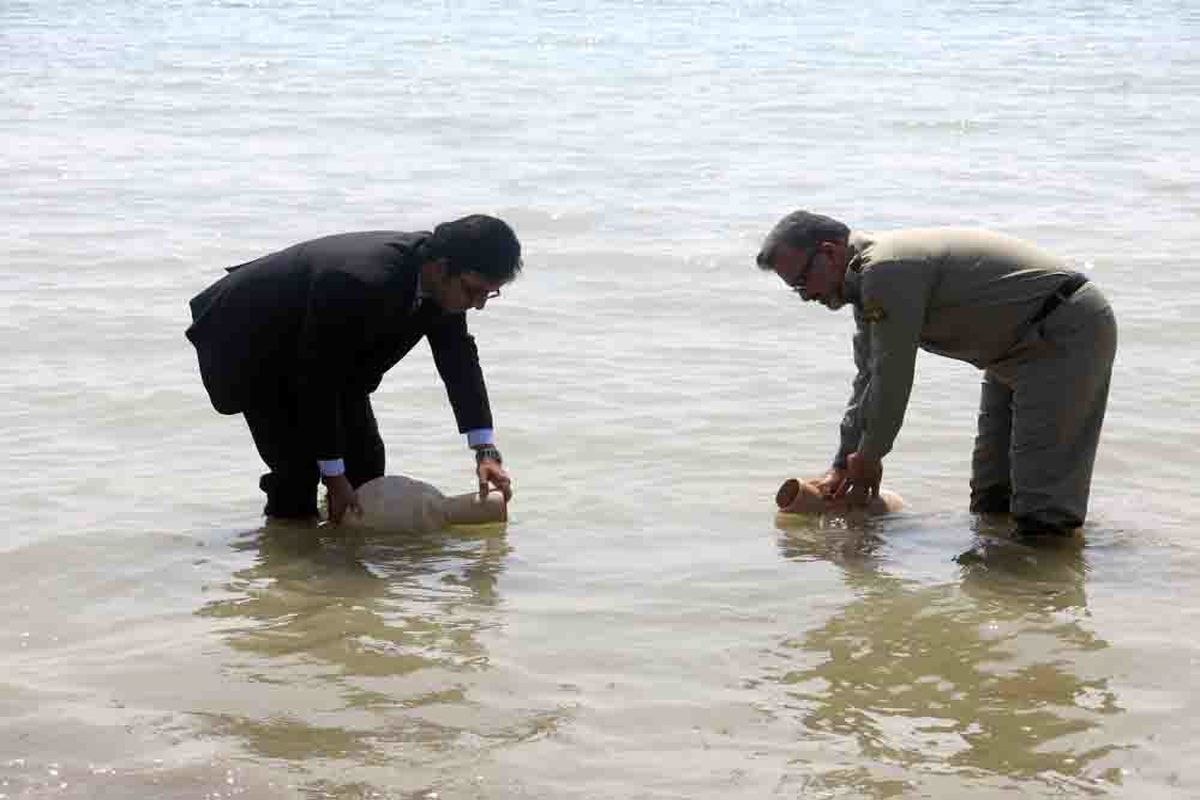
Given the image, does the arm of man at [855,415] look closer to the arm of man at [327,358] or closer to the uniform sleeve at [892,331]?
the uniform sleeve at [892,331]

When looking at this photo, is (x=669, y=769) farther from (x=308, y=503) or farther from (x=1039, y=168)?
(x=1039, y=168)

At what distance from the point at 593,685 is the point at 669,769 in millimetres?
654

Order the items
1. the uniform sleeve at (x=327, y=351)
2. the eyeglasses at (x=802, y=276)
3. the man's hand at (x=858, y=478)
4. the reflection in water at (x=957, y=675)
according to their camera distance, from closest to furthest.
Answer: the reflection in water at (x=957, y=675), the uniform sleeve at (x=327, y=351), the eyeglasses at (x=802, y=276), the man's hand at (x=858, y=478)

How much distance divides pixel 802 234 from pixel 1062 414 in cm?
113

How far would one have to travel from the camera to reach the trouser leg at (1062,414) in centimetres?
650

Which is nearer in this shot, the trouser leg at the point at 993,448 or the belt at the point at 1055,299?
the belt at the point at 1055,299

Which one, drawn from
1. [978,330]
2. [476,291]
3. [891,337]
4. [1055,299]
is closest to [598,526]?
[476,291]

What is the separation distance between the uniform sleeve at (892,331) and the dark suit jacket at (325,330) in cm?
134

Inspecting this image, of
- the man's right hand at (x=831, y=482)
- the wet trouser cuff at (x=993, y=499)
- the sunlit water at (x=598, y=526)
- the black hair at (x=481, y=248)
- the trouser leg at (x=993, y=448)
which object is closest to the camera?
the sunlit water at (x=598, y=526)

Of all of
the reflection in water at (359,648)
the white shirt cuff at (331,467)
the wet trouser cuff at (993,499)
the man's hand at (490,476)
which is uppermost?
the white shirt cuff at (331,467)

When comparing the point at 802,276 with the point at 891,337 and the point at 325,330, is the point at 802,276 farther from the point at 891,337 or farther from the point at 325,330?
the point at 325,330

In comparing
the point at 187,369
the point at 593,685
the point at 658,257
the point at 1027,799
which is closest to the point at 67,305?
the point at 187,369

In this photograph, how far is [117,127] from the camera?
1950cm

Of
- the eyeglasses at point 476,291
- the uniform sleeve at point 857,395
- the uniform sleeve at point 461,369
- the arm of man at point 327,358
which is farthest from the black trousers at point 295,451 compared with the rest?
the uniform sleeve at point 857,395
